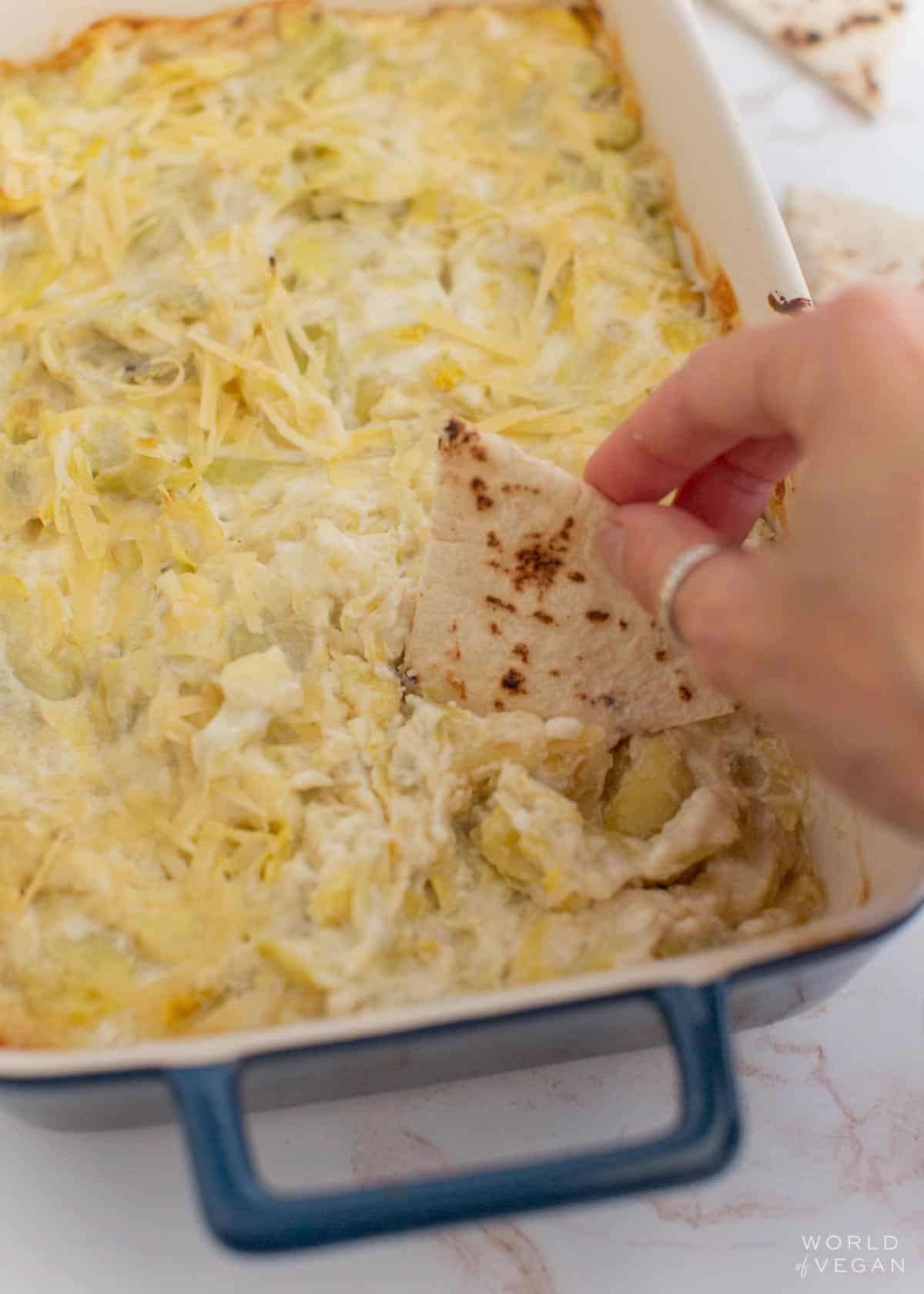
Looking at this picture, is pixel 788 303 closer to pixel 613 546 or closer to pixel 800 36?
pixel 613 546

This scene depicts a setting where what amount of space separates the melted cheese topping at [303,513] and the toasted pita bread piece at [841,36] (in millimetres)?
547

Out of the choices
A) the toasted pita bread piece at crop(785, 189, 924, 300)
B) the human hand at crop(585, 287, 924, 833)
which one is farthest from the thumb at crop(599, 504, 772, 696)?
the toasted pita bread piece at crop(785, 189, 924, 300)

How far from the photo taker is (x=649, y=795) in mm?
1340

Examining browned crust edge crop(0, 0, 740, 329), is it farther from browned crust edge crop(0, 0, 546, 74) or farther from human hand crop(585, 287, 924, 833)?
human hand crop(585, 287, 924, 833)

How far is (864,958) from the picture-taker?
116cm

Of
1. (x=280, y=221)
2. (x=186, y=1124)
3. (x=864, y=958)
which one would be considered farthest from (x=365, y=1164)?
(x=280, y=221)

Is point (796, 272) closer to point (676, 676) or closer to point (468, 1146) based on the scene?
point (676, 676)

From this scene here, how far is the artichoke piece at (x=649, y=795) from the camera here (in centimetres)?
133

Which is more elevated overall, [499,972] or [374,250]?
[374,250]

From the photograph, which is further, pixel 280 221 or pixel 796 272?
pixel 280 221

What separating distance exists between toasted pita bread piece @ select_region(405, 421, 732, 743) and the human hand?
246 mm

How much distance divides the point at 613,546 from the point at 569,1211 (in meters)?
0.67

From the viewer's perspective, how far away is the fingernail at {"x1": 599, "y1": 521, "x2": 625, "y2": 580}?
1.22 m

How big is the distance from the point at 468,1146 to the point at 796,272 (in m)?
1.06
